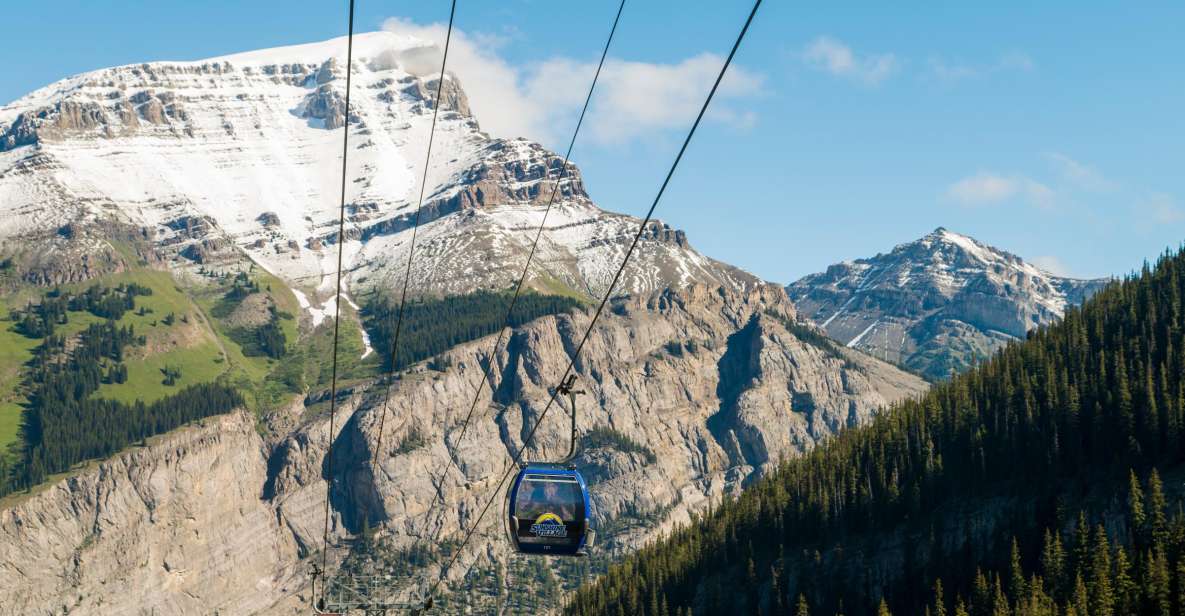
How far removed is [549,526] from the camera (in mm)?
86688

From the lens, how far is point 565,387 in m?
70.9

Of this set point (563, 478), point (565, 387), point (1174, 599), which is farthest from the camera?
point (1174, 599)

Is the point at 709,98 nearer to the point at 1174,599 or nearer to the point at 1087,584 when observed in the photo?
the point at 1174,599

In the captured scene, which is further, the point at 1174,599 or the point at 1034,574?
the point at 1034,574

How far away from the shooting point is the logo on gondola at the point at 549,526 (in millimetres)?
86500

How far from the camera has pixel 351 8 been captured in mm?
41000

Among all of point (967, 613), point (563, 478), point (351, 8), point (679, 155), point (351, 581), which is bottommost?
point (967, 613)

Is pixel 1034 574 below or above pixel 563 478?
below

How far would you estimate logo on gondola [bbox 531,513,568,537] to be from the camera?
86500 millimetres

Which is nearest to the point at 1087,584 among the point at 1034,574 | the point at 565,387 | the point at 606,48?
the point at 1034,574

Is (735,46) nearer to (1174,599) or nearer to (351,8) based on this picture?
(351,8)

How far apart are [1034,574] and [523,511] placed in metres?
125

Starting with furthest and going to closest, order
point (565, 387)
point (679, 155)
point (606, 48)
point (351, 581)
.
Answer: point (351, 581) → point (565, 387) → point (606, 48) → point (679, 155)

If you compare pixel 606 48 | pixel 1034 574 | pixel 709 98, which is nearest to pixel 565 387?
pixel 606 48
